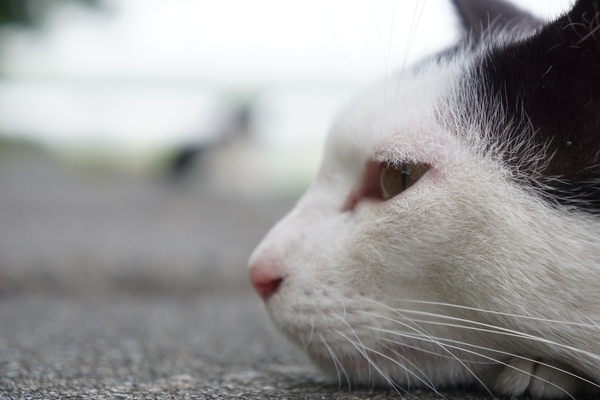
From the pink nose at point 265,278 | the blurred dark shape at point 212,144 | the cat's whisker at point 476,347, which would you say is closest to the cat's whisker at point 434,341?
the cat's whisker at point 476,347

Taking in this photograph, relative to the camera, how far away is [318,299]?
76 cm

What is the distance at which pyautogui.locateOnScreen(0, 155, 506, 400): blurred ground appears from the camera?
0.77 metres

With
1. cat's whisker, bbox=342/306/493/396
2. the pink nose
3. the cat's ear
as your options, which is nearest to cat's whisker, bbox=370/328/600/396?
cat's whisker, bbox=342/306/493/396

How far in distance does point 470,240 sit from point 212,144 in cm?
606

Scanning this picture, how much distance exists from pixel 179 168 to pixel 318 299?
237 inches

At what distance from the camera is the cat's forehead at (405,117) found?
758mm

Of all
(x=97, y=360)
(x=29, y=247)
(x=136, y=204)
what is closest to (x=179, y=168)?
(x=136, y=204)

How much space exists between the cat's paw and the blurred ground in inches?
2.1

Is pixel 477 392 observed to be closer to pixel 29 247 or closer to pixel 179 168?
pixel 29 247

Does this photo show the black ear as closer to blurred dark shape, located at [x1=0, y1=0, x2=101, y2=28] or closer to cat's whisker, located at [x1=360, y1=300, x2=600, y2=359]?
cat's whisker, located at [x1=360, y1=300, x2=600, y2=359]

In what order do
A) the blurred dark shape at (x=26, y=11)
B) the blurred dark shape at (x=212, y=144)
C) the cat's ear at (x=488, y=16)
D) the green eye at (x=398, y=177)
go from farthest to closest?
the blurred dark shape at (x=212, y=144)
the blurred dark shape at (x=26, y=11)
the cat's ear at (x=488, y=16)
the green eye at (x=398, y=177)

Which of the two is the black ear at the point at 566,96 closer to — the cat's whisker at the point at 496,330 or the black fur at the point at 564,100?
the black fur at the point at 564,100

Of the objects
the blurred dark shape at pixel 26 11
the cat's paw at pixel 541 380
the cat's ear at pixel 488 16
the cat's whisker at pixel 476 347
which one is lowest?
the cat's paw at pixel 541 380

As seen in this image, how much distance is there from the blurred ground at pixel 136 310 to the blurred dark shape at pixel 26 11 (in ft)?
3.14
